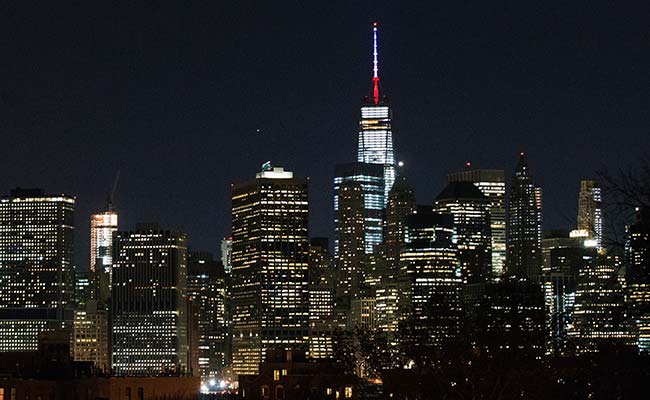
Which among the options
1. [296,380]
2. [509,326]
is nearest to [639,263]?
[509,326]

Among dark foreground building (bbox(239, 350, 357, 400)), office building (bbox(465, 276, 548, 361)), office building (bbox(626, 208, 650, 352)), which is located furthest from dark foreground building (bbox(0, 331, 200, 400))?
office building (bbox(626, 208, 650, 352))

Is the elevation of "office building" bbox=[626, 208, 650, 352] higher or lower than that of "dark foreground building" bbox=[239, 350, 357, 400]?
higher

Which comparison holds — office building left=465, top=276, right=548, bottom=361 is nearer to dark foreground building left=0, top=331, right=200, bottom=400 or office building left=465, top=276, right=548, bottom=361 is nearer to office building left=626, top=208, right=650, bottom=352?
dark foreground building left=0, top=331, right=200, bottom=400

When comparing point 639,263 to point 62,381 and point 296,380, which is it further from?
point 296,380

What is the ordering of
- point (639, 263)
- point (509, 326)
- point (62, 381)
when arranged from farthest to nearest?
1. point (62, 381)
2. point (509, 326)
3. point (639, 263)

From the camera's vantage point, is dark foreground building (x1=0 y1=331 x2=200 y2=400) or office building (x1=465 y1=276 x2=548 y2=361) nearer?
office building (x1=465 y1=276 x2=548 y2=361)

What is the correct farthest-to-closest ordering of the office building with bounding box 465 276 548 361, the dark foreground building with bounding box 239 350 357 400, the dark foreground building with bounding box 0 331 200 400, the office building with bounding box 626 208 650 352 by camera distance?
1. the dark foreground building with bounding box 239 350 357 400
2. the dark foreground building with bounding box 0 331 200 400
3. the office building with bounding box 465 276 548 361
4. the office building with bounding box 626 208 650 352

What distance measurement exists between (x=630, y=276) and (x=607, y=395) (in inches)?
1184

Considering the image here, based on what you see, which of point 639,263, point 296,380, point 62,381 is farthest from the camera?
point 296,380

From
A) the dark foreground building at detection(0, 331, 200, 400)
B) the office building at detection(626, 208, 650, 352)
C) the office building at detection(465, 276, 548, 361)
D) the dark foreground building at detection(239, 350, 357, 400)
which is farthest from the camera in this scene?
the dark foreground building at detection(239, 350, 357, 400)

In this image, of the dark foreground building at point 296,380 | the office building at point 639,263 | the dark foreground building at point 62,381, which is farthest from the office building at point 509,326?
the office building at point 639,263

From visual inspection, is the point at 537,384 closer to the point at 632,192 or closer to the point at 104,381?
the point at 104,381

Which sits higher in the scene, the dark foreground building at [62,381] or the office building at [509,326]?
the office building at [509,326]

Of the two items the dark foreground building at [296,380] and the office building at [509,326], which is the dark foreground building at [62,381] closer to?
the office building at [509,326]
